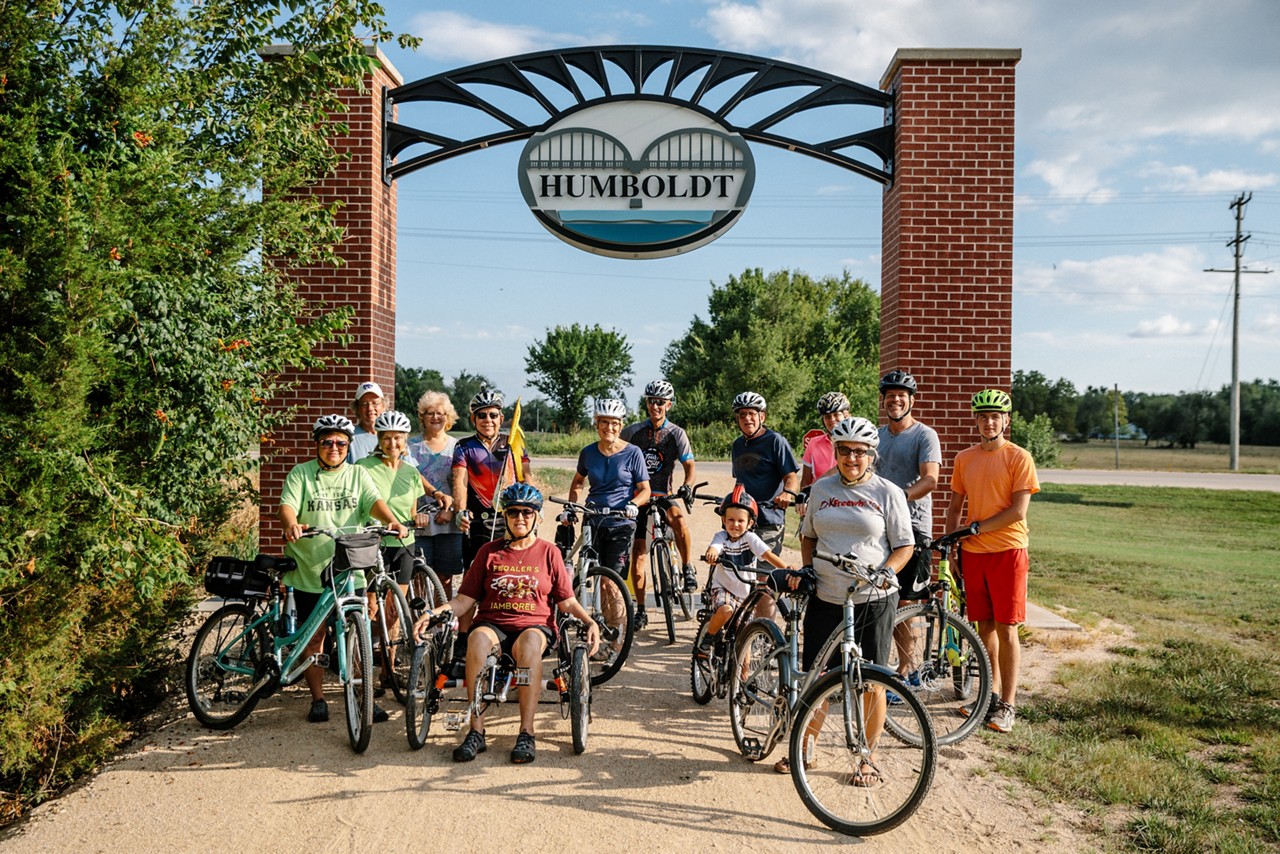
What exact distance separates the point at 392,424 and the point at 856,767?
360 cm

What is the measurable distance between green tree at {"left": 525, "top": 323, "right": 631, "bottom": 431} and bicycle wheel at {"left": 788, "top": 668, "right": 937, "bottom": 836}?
60772mm

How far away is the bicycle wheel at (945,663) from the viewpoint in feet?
17.5

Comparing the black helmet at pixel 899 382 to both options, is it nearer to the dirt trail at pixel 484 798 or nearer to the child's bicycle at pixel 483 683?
the dirt trail at pixel 484 798

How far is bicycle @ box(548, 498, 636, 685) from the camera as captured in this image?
621 cm

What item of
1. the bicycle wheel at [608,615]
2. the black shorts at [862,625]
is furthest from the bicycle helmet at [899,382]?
the bicycle wheel at [608,615]

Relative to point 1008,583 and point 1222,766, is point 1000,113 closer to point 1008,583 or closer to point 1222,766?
point 1008,583

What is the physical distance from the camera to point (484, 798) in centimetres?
446

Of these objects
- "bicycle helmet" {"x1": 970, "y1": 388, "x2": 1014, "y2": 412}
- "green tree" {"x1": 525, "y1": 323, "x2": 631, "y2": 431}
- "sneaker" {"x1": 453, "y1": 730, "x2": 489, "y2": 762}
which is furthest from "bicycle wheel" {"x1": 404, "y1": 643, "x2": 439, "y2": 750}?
"green tree" {"x1": 525, "y1": 323, "x2": 631, "y2": 431}

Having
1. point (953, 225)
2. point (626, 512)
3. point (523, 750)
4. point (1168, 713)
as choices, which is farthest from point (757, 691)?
point (953, 225)

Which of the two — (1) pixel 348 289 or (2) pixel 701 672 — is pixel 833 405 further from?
(1) pixel 348 289

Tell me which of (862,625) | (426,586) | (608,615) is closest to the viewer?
(862,625)

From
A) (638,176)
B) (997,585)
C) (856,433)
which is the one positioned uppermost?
(638,176)

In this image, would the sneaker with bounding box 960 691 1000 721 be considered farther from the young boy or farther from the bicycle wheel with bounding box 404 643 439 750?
the bicycle wheel with bounding box 404 643 439 750

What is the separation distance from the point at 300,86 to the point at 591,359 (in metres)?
60.9
